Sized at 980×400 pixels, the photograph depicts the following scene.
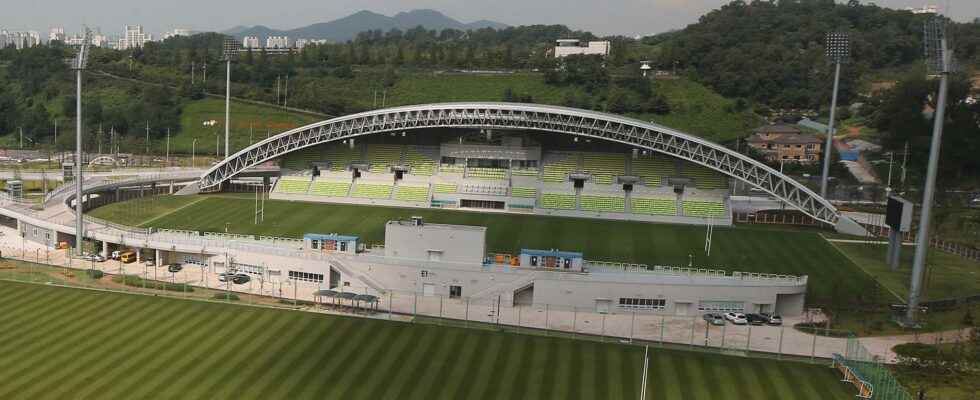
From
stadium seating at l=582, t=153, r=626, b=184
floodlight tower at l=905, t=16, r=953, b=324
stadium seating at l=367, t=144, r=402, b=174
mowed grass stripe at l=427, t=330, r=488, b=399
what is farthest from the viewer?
stadium seating at l=367, t=144, r=402, b=174

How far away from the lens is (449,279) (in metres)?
42.8

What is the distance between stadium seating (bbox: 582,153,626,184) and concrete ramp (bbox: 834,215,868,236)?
56.3 feet

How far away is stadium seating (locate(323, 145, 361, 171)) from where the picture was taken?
69250mm

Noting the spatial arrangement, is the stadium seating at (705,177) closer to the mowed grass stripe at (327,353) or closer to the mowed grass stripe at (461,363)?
the mowed grass stripe at (461,363)

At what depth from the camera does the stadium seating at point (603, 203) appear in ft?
205

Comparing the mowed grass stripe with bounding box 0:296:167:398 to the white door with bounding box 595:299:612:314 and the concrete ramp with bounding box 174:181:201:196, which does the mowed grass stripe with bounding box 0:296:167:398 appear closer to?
the white door with bounding box 595:299:612:314

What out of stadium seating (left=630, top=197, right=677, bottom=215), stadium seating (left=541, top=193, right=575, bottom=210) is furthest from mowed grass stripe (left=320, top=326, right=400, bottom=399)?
stadium seating (left=630, top=197, right=677, bottom=215)

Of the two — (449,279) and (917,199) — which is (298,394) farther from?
(917,199)

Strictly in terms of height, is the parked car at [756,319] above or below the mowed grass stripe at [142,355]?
above

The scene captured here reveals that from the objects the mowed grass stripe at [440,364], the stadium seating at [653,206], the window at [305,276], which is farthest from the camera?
the stadium seating at [653,206]

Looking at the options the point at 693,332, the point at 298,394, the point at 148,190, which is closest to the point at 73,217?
the point at 148,190

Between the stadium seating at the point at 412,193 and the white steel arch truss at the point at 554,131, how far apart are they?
5.31 metres

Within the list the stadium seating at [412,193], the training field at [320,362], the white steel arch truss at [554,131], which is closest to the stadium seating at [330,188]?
the white steel arch truss at [554,131]

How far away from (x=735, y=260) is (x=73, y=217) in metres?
45.4
